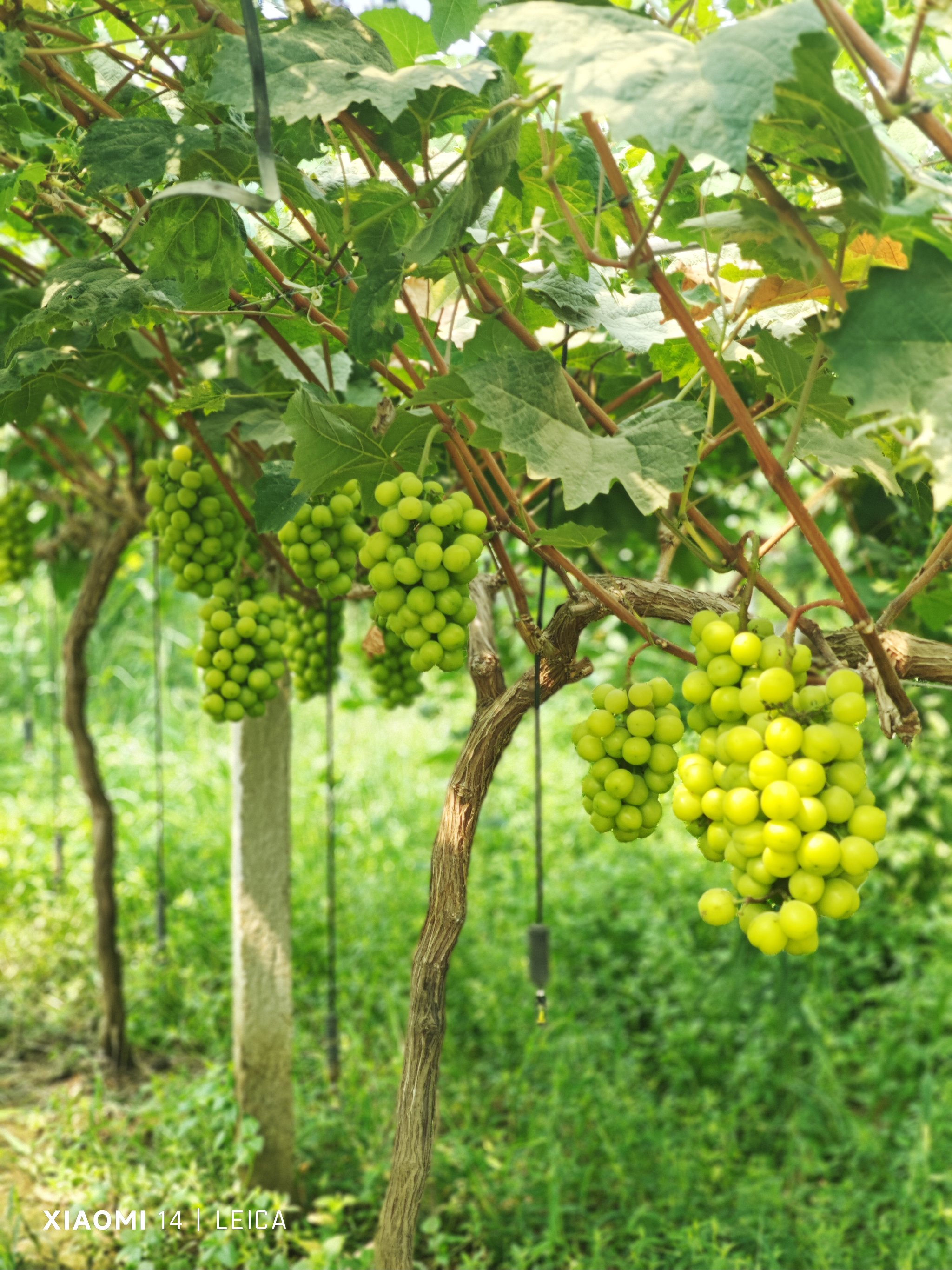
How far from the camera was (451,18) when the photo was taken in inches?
38.8

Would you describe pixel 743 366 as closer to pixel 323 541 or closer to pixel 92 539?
pixel 323 541

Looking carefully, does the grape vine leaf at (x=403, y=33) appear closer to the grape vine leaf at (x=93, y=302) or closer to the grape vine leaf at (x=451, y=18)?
the grape vine leaf at (x=451, y=18)

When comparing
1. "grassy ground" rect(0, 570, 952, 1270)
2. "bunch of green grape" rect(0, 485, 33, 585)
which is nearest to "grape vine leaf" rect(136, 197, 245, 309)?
"grassy ground" rect(0, 570, 952, 1270)

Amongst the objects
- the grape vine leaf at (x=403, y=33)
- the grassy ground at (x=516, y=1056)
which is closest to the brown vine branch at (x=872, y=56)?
the grape vine leaf at (x=403, y=33)

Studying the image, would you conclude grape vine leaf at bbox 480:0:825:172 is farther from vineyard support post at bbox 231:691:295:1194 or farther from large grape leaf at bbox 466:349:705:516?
vineyard support post at bbox 231:691:295:1194

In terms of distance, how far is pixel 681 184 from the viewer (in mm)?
1033

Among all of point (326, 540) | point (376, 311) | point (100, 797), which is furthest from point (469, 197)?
point (100, 797)

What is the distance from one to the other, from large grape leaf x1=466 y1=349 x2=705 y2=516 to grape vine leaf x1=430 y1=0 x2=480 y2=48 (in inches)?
14.6

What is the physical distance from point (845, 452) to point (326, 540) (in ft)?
2.29

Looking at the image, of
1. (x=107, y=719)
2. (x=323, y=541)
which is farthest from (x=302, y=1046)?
(x=107, y=719)

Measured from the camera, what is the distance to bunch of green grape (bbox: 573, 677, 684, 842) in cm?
98

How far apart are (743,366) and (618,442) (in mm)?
360

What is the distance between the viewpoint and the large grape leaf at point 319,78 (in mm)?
785

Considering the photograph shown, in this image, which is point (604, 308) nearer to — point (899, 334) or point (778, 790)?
point (899, 334)
